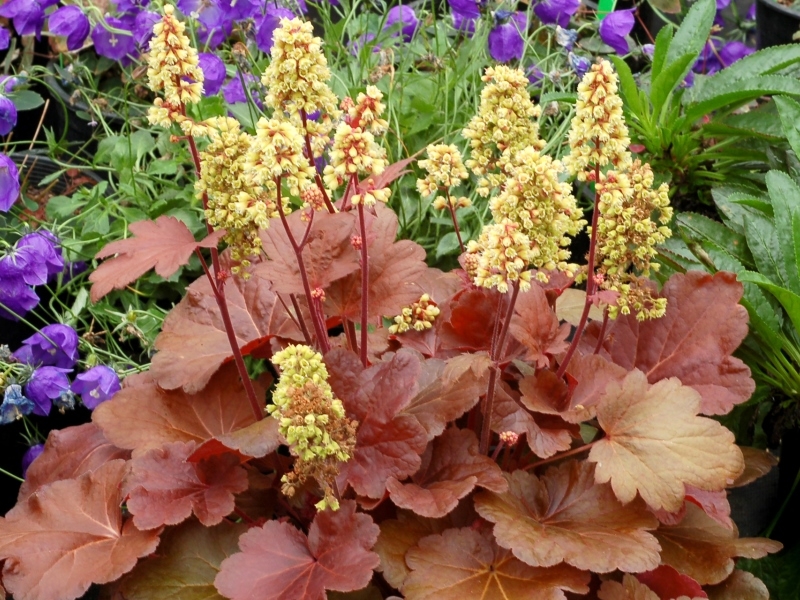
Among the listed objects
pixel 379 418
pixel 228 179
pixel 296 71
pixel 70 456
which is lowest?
pixel 70 456

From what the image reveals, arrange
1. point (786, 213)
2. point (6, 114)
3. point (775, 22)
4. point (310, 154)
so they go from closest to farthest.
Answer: point (310, 154), point (786, 213), point (6, 114), point (775, 22)

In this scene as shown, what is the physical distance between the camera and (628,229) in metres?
0.92

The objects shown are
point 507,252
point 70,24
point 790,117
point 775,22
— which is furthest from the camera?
point 775,22

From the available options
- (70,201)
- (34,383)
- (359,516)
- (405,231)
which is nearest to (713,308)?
(359,516)

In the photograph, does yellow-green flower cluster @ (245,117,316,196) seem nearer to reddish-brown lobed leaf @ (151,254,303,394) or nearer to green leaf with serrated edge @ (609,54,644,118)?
reddish-brown lobed leaf @ (151,254,303,394)

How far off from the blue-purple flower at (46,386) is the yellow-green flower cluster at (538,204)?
88cm

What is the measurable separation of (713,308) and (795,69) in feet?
2.67

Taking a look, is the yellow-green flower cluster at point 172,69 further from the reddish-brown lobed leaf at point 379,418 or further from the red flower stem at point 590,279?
the red flower stem at point 590,279

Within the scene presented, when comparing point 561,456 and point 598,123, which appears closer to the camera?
point 598,123

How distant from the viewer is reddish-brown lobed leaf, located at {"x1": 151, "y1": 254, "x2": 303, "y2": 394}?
1.05 meters

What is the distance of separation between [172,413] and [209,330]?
0.41 ft

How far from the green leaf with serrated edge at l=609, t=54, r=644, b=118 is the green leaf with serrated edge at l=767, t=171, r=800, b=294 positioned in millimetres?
381

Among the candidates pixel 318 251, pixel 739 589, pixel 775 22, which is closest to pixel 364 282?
pixel 318 251

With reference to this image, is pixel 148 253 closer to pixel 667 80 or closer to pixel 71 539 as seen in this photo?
pixel 71 539
